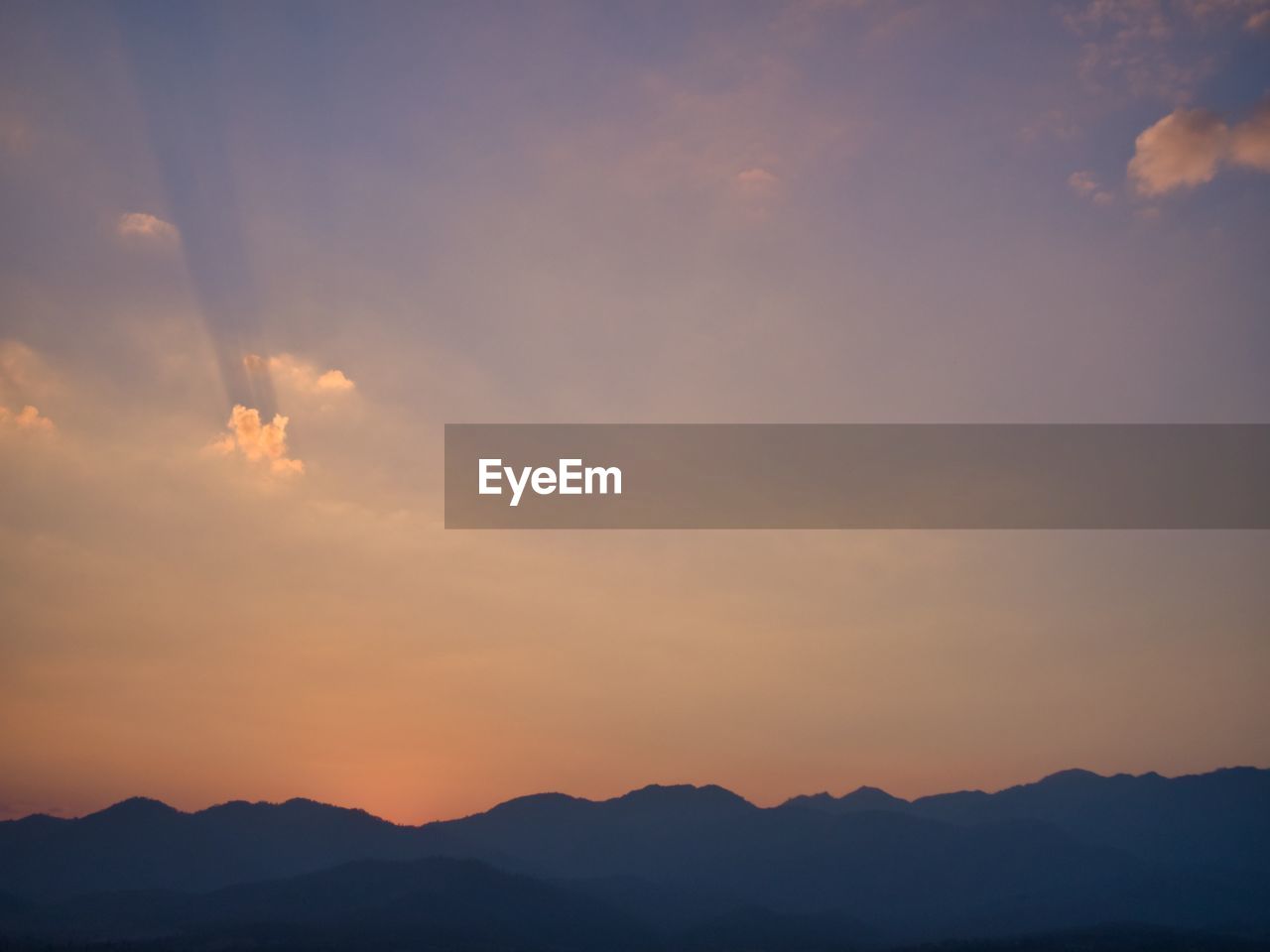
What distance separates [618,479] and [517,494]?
8.55 metres

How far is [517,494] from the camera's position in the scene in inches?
3361

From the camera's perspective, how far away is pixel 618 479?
8644 cm
